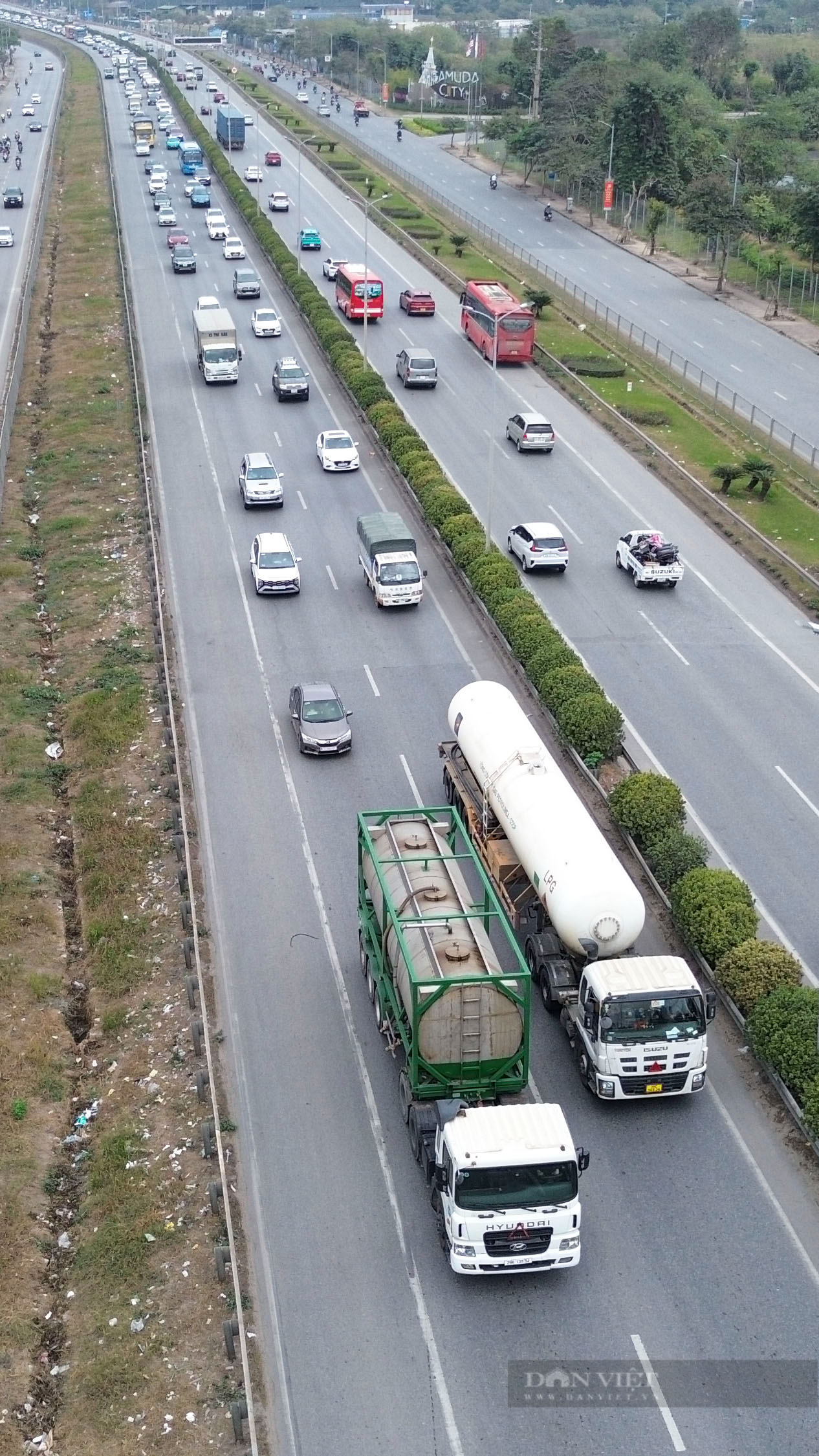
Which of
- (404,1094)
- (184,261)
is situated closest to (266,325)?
(184,261)

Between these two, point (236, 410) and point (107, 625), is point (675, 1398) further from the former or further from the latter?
point (236, 410)

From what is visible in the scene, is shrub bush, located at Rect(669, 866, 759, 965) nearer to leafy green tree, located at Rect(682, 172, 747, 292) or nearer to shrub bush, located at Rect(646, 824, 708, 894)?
shrub bush, located at Rect(646, 824, 708, 894)

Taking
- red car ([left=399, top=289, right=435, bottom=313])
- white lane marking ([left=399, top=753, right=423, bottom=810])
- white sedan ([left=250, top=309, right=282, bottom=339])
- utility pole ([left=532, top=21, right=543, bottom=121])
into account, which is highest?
utility pole ([left=532, top=21, right=543, bottom=121])

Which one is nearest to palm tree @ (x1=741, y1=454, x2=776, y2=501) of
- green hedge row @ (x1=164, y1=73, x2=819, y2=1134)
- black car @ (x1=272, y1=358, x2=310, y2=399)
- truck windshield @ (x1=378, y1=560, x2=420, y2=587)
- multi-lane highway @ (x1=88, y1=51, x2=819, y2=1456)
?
multi-lane highway @ (x1=88, y1=51, x2=819, y2=1456)

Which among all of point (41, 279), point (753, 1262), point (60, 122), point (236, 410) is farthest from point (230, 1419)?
point (60, 122)

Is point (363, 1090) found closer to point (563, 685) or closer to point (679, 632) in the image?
point (563, 685)

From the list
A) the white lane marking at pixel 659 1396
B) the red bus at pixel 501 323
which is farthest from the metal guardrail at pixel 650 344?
the white lane marking at pixel 659 1396

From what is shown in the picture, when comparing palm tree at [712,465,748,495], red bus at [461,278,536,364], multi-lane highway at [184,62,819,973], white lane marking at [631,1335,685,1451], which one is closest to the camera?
white lane marking at [631,1335,685,1451]
